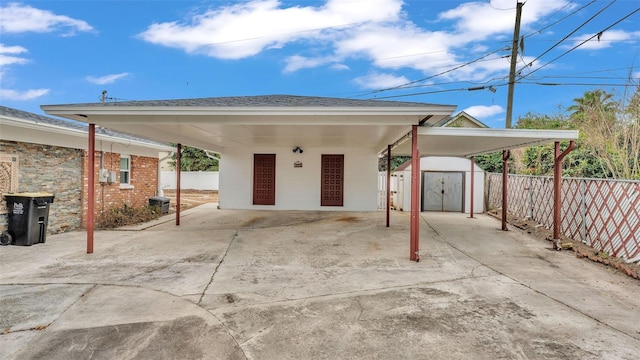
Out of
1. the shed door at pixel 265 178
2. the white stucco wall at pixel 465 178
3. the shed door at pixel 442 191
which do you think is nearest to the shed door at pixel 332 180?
the shed door at pixel 265 178

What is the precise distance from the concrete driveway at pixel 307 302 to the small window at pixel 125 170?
3301 mm

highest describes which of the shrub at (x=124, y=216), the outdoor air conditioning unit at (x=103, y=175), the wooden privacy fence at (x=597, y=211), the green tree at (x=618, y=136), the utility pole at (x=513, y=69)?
the utility pole at (x=513, y=69)

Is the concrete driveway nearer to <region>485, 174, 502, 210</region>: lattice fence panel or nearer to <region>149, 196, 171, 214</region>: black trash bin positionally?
<region>149, 196, 171, 214</region>: black trash bin

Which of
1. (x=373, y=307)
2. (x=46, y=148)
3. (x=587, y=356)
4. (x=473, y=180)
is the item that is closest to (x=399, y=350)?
(x=373, y=307)

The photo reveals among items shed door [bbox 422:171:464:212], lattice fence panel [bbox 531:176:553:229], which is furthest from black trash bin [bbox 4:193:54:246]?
shed door [bbox 422:171:464:212]

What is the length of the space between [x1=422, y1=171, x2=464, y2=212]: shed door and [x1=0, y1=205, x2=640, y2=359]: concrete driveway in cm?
631

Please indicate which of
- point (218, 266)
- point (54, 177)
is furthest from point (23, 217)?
point (218, 266)

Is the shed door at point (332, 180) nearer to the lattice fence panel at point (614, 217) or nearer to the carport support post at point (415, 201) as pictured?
the carport support post at point (415, 201)

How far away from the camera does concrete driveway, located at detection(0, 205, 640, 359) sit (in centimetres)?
262

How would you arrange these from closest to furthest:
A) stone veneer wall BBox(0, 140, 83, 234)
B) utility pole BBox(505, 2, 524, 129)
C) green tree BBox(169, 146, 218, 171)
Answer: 1. stone veneer wall BBox(0, 140, 83, 234)
2. utility pole BBox(505, 2, 524, 129)
3. green tree BBox(169, 146, 218, 171)

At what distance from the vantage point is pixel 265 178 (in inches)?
480

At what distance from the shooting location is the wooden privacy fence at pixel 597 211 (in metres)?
5.39

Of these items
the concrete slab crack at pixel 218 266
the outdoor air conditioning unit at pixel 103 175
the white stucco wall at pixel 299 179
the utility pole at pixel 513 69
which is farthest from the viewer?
the utility pole at pixel 513 69

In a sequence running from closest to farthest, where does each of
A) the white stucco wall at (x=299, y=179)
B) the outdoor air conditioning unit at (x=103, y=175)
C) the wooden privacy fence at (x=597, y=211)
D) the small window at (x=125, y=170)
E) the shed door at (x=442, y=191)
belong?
1. the wooden privacy fence at (x=597, y=211)
2. the outdoor air conditioning unit at (x=103, y=175)
3. the small window at (x=125, y=170)
4. the white stucco wall at (x=299, y=179)
5. the shed door at (x=442, y=191)
